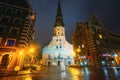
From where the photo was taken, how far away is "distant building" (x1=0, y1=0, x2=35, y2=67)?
1975cm

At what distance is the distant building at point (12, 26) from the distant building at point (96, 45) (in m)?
22.1

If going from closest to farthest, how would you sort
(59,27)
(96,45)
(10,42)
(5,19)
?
(10,42) < (5,19) < (96,45) < (59,27)

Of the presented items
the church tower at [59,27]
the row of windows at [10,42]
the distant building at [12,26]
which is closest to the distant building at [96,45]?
the church tower at [59,27]

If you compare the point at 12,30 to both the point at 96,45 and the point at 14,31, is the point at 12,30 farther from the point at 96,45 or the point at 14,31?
the point at 96,45

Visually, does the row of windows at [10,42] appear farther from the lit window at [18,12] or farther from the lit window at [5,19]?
the lit window at [18,12]

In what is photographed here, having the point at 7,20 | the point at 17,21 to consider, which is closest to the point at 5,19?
the point at 7,20

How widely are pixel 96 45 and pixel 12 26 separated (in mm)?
27453

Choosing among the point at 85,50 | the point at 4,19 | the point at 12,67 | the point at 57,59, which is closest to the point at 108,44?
the point at 85,50

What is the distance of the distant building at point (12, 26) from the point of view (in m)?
19.8

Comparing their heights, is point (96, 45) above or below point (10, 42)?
above

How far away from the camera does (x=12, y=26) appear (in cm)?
2212

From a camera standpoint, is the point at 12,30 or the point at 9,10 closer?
the point at 12,30

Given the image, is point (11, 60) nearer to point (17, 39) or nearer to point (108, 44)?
point (17, 39)

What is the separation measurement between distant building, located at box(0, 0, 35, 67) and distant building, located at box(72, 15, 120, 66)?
22.1m
